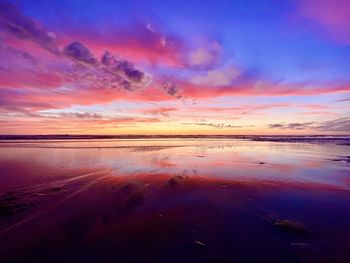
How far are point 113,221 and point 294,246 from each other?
5042 mm

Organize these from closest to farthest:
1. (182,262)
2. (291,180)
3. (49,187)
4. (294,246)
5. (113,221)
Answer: (182,262) < (294,246) < (113,221) < (49,187) < (291,180)

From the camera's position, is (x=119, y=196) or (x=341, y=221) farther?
(x=119, y=196)

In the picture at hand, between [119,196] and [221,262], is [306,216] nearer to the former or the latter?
[221,262]

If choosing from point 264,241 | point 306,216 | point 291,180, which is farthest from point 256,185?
point 264,241

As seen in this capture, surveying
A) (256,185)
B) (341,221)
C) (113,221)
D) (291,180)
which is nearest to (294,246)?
(341,221)

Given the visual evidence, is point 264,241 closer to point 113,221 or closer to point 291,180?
Result: point 113,221

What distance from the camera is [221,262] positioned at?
5.41 meters

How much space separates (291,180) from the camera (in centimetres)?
1341

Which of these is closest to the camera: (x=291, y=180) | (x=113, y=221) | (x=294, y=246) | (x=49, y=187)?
(x=294, y=246)

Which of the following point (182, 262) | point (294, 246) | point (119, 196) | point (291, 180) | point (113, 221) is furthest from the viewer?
point (291, 180)

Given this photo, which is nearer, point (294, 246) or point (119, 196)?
point (294, 246)

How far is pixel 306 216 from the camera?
7.98m

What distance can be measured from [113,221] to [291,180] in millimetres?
10096

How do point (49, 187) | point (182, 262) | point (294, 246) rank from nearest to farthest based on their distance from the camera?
point (182, 262)
point (294, 246)
point (49, 187)
